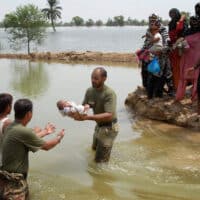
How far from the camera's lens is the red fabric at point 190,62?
848 centimetres

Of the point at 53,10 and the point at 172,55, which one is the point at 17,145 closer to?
the point at 172,55

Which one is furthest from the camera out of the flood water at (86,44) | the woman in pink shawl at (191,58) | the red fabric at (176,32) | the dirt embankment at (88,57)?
the flood water at (86,44)

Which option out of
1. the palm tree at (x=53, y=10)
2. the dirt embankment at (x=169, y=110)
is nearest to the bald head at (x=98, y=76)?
the dirt embankment at (x=169, y=110)

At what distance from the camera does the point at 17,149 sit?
4.49 meters

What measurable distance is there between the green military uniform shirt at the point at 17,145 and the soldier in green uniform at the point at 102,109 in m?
1.41

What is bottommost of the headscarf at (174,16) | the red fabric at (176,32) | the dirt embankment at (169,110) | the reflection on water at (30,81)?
the reflection on water at (30,81)

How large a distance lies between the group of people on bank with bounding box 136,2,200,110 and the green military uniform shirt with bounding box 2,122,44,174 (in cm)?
469

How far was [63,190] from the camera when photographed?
18.3ft

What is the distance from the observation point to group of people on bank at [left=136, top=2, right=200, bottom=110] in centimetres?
857

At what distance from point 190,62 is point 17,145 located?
5.20 m

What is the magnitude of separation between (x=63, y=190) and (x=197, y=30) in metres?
4.49

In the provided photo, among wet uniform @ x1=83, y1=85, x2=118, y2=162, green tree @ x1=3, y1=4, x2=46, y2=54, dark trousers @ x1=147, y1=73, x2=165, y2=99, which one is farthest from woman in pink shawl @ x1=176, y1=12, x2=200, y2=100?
green tree @ x1=3, y1=4, x2=46, y2=54

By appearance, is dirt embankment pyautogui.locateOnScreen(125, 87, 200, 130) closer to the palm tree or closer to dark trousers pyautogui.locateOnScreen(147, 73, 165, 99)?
dark trousers pyautogui.locateOnScreen(147, 73, 165, 99)

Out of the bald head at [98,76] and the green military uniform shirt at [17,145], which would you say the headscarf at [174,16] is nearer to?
the bald head at [98,76]
